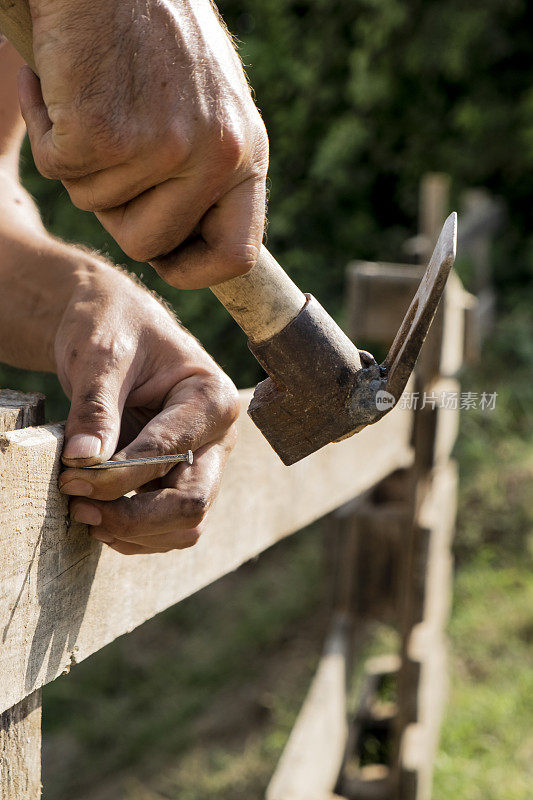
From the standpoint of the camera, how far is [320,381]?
4.23ft

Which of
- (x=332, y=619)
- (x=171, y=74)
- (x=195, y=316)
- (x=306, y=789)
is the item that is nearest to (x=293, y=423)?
(x=171, y=74)

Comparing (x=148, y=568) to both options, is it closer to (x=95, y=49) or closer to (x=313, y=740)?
(x=95, y=49)

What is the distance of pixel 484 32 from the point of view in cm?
706

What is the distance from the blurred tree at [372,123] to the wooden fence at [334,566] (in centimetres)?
405

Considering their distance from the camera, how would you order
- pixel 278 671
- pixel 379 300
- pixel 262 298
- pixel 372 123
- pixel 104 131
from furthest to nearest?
1. pixel 372 123
2. pixel 278 671
3. pixel 379 300
4. pixel 262 298
5. pixel 104 131

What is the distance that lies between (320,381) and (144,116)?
1.81 ft

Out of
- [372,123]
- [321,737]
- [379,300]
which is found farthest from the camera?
[372,123]

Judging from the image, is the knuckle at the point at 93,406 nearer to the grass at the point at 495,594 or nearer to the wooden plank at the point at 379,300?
the wooden plank at the point at 379,300

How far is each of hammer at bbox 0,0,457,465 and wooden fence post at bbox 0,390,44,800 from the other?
326 mm

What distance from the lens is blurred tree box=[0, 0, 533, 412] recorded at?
7215 mm

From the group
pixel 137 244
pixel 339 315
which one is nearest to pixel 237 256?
pixel 137 244

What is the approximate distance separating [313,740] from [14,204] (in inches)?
85.1

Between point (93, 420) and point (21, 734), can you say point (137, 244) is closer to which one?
point (93, 420)

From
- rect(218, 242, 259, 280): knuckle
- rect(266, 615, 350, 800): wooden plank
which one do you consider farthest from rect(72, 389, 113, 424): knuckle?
rect(266, 615, 350, 800): wooden plank
